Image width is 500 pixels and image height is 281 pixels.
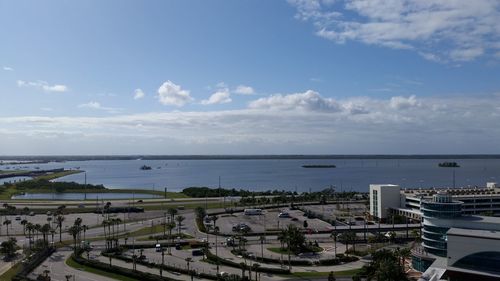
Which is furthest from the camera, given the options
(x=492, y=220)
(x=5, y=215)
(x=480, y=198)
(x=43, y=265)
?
(x=5, y=215)

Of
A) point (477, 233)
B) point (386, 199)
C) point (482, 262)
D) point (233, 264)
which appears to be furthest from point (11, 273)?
point (386, 199)

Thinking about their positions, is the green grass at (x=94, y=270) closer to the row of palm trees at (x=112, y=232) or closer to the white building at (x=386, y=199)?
the row of palm trees at (x=112, y=232)

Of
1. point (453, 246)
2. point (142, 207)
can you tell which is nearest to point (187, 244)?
point (453, 246)

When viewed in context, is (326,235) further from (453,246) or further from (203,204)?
(203,204)

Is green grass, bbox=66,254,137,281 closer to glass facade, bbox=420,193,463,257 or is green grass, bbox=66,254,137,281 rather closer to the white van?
glass facade, bbox=420,193,463,257

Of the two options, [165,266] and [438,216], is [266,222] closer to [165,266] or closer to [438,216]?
[165,266]
